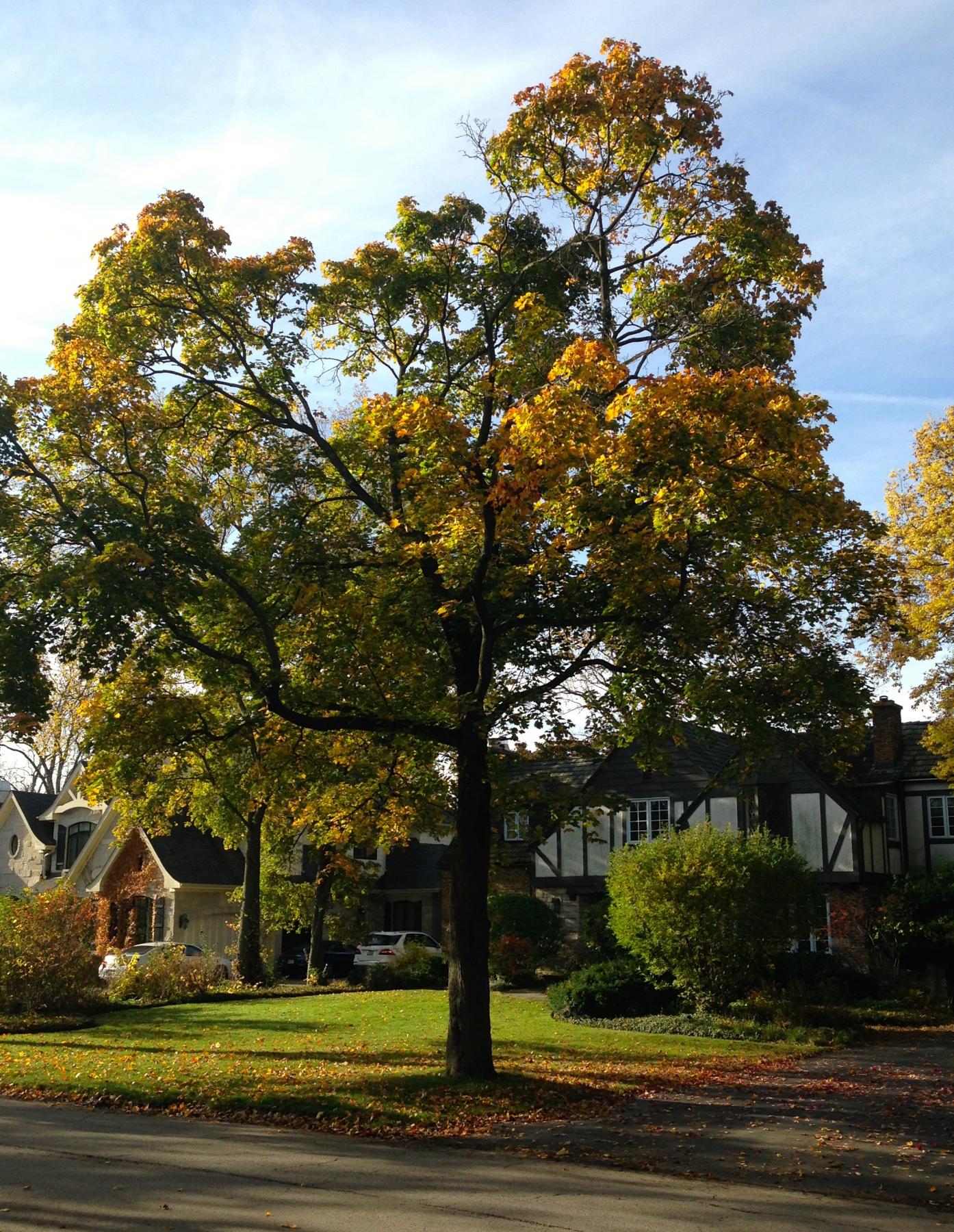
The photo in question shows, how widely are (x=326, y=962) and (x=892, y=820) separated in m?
18.1

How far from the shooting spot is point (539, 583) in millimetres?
14148

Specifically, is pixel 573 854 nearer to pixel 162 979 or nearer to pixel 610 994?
pixel 610 994

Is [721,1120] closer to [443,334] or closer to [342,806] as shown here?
[342,806]

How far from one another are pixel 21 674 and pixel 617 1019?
14.8 m

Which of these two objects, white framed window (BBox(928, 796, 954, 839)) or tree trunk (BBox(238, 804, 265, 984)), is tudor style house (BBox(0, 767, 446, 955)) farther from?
white framed window (BBox(928, 796, 954, 839))

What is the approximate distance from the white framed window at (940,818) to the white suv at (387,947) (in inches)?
603

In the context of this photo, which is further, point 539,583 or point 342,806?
point 342,806

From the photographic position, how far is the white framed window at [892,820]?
32.8 m

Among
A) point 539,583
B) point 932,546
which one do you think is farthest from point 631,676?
point 932,546

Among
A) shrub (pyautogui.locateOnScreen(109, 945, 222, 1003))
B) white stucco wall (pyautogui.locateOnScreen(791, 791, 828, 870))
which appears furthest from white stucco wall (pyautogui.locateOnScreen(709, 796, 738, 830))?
shrub (pyautogui.locateOnScreen(109, 945, 222, 1003))

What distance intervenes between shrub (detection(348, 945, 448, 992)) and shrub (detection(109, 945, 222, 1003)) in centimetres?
542

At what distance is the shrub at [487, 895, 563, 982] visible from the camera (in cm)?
3064

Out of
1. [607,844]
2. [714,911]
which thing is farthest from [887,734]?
[714,911]

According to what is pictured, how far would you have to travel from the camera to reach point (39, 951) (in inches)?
899
